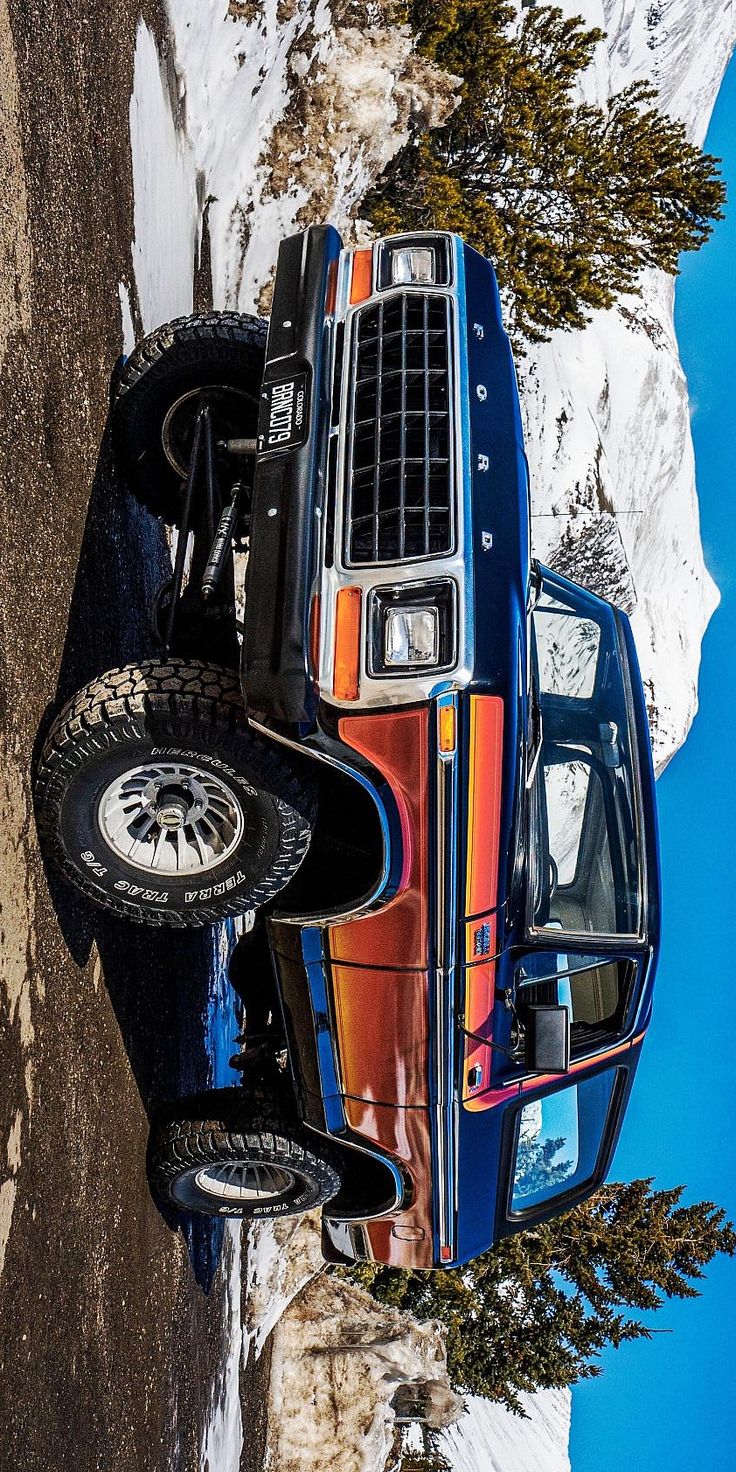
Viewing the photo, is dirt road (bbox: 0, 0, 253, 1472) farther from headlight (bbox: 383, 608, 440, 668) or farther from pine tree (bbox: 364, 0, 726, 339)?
pine tree (bbox: 364, 0, 726, 339)

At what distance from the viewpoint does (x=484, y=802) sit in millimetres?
3682

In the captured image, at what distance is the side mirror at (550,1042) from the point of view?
3881 millimetres

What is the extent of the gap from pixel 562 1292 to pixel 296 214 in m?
12.8

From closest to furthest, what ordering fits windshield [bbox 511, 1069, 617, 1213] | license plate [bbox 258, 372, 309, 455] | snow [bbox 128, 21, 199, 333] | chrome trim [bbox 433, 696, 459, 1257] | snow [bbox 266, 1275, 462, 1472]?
chrome trim [bbox 433, 696, 459, 1257]
license plate [bbox 258, 372, 309, 455]
windshield [bbox 511, 1069, 617, 1213]
snow [bbox 128, 21, 199, 333]
snow [bbox 266, 1275, 462, 1472]

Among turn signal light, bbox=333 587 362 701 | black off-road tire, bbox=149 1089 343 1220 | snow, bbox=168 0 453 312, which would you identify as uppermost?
snow, bbox=168 0 453 312

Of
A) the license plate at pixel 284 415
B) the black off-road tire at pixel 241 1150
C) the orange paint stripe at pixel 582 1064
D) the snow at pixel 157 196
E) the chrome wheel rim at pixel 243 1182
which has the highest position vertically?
the snow at pixel 157 196

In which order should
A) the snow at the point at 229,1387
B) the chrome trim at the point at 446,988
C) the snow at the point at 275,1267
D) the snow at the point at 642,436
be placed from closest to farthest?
the chrome trim at the point at 446,988
the snow at the point at 229,1387
the snow at the point at 275,1267
the snow at the point at 642,436

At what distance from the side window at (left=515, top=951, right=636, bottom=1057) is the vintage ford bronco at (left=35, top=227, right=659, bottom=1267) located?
0.02 meters

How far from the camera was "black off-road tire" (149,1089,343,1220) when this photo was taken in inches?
179

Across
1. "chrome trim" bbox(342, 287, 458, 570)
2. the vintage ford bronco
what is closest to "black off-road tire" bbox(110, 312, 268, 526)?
the vintage ford bronco

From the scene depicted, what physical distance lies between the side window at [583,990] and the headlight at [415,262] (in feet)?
8.75

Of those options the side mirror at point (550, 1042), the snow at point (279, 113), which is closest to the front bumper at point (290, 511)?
the side mirror at point (550, 1042)

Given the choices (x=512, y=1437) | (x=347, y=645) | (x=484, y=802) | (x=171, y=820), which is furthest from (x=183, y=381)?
(x=512, y=1437)

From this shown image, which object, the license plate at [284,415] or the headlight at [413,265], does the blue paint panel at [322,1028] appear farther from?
the headlight at [413,265]
